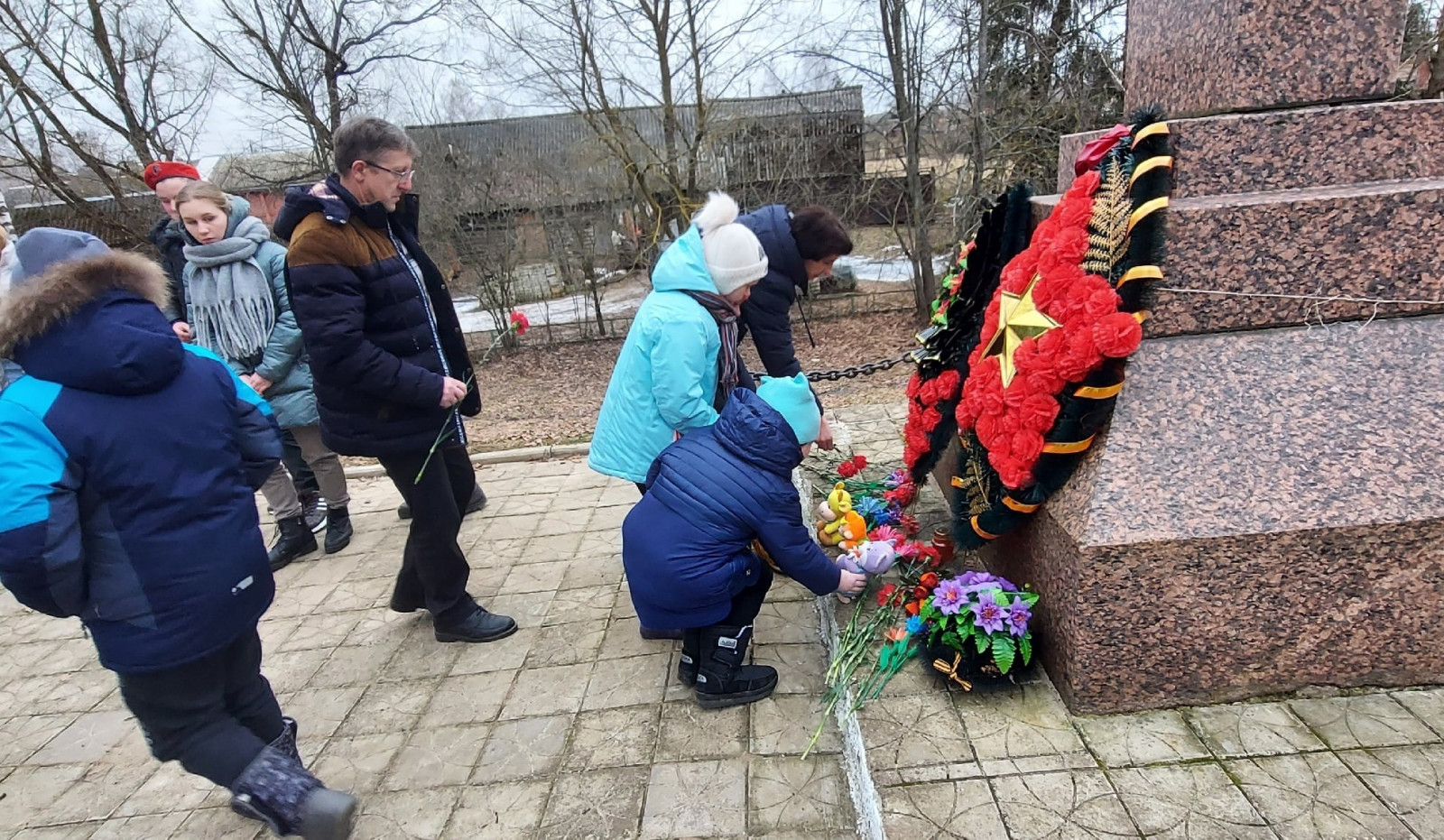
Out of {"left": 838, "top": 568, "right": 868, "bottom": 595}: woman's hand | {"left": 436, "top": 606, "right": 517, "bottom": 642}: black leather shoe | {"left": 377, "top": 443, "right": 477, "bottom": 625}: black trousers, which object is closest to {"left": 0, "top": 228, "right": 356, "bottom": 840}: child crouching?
{"left": 377, "top": 443, "right": 477, "bottom": 625}: black trousers

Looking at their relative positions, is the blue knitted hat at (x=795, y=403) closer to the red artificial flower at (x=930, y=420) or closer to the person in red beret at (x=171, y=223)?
the red artificial flower at (x=930, y=420)

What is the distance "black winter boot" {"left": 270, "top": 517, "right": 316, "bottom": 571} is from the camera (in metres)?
3.94

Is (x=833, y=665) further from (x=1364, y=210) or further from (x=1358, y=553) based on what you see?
(x=1364, y=210)

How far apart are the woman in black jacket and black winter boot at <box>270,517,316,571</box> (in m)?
2.54

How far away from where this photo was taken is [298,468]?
13.6 feet

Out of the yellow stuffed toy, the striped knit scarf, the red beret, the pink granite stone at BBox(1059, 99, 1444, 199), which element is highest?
the red beret

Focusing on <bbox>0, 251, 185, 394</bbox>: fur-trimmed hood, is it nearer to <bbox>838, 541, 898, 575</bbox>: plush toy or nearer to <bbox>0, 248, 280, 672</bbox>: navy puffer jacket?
<bbox>0, 248, 280, 672</bbox>: navy puffer jacket

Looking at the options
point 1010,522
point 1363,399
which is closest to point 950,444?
point 1010,522

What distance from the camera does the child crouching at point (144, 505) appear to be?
1.68 metres

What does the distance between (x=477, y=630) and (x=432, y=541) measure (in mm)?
433

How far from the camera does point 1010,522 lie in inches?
88.2

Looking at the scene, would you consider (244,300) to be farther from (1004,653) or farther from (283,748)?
(1004,653)

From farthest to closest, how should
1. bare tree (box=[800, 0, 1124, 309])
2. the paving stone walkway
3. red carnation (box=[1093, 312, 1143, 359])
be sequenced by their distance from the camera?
bare tree (box=[800, 0, 1124, 309])
red carnation (box=[1093, 312, 1143, 359])
the paving stone walkway

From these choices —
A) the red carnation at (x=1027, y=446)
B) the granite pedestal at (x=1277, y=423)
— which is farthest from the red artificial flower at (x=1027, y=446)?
the granite pedestal at (x=1277, y=423)
